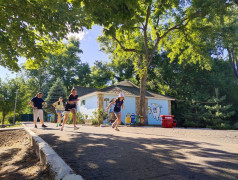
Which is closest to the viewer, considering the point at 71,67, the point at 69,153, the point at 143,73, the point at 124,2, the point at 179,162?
the point at 179,162

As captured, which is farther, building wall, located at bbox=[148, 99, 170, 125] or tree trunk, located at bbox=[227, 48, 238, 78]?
→ tree trunk, located at bbox=[227, 48, 238, 78]

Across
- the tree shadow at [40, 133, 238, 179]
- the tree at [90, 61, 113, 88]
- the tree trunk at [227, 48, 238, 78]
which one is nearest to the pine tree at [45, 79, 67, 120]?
the tree at [90, 61, 113, 88]

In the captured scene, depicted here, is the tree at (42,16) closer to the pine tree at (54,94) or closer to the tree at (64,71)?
the pine tree at (54,94)

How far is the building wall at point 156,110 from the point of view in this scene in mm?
22422

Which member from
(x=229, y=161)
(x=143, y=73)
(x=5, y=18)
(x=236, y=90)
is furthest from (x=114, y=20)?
(x=236, y=90)

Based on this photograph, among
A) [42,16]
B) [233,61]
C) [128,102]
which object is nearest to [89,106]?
[128,102]

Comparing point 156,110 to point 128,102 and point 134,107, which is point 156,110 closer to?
point 134,107

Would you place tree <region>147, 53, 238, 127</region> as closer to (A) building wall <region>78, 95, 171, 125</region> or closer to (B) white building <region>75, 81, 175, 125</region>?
(A) building wall <region>78, 95, 171, 125</region>

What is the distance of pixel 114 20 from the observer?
477cm

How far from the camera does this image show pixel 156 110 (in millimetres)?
23016

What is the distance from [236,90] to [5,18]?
107 ft

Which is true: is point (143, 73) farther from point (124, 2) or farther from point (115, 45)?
point (124, 2)

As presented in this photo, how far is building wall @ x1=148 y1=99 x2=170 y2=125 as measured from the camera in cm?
2242

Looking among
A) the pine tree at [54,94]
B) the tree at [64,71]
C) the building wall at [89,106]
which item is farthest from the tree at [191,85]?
the tree at [64,71]
